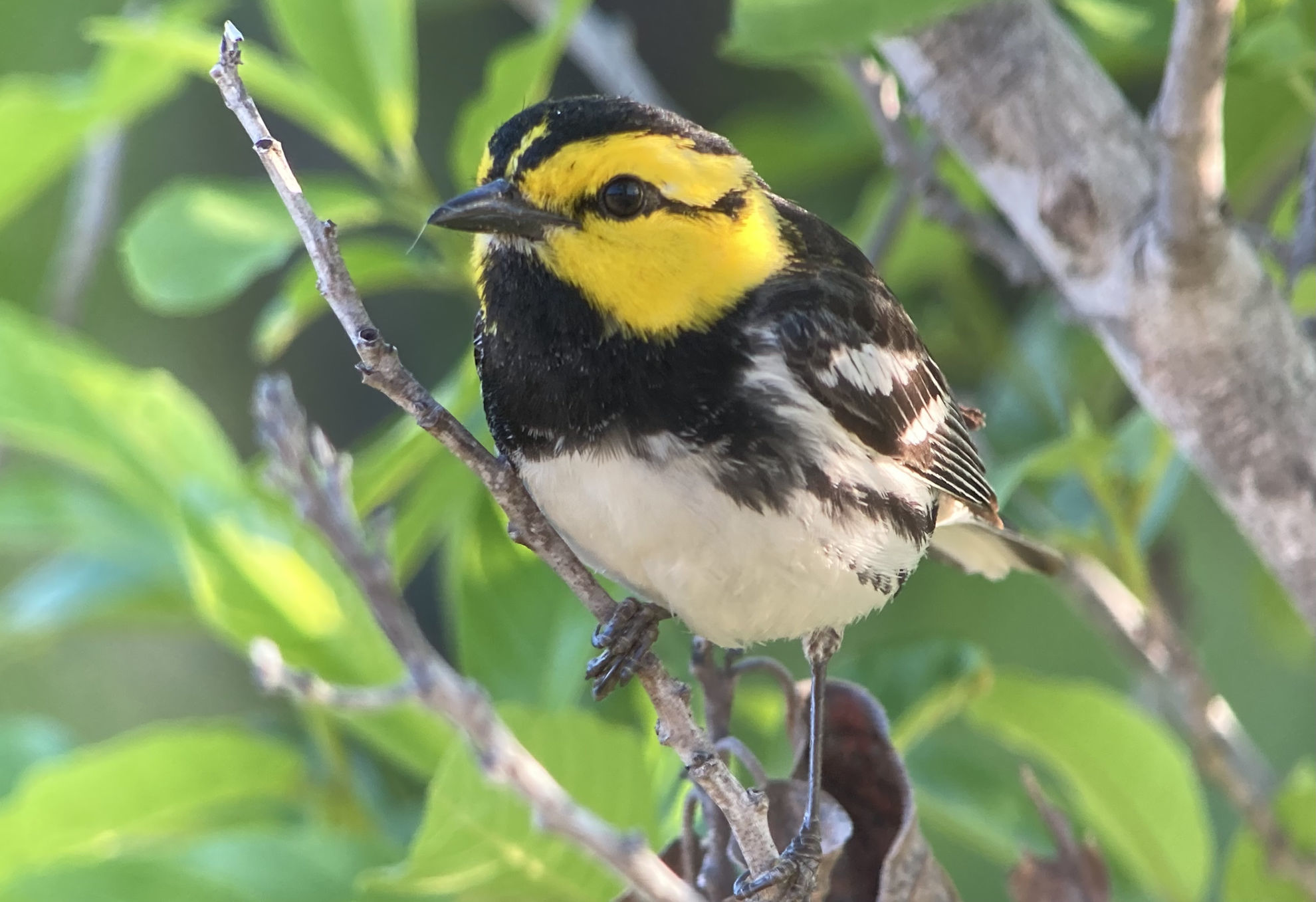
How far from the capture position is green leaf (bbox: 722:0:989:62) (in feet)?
3.82

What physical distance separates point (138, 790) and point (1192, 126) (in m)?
1.21

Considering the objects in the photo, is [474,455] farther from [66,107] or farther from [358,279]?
[66,107]

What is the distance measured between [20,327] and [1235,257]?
129 centimetres

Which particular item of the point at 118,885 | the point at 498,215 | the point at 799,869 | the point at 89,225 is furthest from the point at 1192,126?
the point at 89,225

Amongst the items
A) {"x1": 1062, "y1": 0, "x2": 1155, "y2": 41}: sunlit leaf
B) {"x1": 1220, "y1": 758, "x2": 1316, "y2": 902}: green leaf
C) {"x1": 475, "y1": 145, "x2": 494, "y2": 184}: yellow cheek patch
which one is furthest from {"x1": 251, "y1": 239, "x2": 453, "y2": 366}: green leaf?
{"x1": 1220, "y1": 758, "x2": 1316, "y2": 902}: green leaf

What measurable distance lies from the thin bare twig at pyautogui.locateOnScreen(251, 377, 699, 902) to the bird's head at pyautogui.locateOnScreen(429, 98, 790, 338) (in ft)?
0.80

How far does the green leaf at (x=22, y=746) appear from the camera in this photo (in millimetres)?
1782

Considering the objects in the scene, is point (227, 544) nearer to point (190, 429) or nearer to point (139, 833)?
point (190, 429)

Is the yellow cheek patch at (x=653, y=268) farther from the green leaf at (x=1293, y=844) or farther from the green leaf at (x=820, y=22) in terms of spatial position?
the green leaf at (x=1293, y=844)

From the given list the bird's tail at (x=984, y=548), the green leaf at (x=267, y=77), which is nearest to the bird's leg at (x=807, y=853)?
the bird's tail at (x=984, y=548)

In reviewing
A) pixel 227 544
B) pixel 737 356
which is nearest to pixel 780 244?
pixel 737 356

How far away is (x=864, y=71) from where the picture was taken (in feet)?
4.97

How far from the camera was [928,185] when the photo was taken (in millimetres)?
1444

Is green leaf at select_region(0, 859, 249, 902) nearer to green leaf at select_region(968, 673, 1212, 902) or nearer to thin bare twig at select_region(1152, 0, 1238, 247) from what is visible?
green leaf at select_region(968, 673, 1212, 902)
